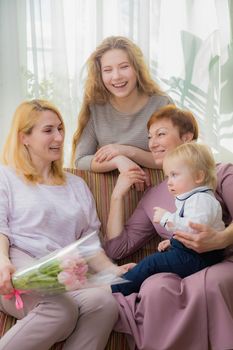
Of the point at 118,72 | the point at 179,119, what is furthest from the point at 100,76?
the point at 179,119

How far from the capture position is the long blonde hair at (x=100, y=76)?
8.28 ft

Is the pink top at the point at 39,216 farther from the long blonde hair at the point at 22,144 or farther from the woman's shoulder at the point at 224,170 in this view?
the woman's shoulder at the point at 224,170

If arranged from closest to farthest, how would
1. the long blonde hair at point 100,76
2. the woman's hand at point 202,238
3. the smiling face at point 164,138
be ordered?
the woman's hand at point 202,238
the smiling face at point 164,138
the long blonde hair at point 100,76

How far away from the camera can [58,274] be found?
163 centimetres

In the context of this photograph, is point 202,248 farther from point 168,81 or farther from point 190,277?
point 168,81

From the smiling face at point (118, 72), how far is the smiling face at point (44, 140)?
1.50ft

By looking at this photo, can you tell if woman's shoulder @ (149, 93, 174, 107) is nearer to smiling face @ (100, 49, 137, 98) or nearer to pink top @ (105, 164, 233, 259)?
smiling face @ (100, 49, 137, 98)

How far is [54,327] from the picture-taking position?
5.33 ft

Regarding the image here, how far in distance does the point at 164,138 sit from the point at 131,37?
912 millimetres

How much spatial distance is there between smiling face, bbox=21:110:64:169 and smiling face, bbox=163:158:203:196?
0.47 meters

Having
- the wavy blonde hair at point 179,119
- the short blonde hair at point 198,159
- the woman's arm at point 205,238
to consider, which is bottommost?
the woman's arm at point 205,238

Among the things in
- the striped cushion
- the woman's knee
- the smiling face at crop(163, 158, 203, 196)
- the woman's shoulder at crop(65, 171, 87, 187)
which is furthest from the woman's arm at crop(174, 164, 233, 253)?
the woman's shoulder at crop(65, 171, 87, 187)

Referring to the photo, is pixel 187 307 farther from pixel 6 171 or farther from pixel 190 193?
pixel 6 171

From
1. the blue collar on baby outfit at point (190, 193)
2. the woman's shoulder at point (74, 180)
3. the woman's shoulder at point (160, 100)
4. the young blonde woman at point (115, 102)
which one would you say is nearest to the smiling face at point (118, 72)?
the young blonde woman at point (115, 102)
